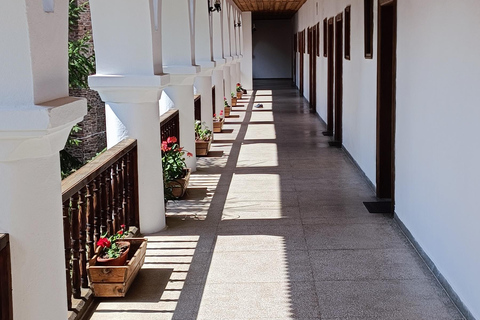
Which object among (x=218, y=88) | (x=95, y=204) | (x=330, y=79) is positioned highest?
(x=330, y=79)

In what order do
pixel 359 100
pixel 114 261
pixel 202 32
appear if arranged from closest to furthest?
pixel 114 261 → pixel 359 100 → pixel 202 32

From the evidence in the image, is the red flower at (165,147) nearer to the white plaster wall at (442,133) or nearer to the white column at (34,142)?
the white plaster wall at (442,133)

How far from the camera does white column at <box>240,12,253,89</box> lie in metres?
31.0

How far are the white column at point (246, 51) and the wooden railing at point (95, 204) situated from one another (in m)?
24.5

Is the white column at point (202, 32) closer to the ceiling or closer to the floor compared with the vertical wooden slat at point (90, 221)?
closer to the ceiling

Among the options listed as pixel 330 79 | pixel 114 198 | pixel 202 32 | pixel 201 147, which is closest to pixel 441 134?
pixel 114 198

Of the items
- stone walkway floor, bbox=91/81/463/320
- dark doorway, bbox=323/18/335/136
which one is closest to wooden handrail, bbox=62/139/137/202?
stone walkway floor, bbox=91/81/463/320

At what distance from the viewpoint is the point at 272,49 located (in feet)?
130

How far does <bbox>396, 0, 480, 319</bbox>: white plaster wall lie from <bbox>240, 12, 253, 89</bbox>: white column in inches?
954

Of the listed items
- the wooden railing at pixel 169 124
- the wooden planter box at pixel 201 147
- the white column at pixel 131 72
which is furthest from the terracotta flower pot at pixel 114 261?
the wooden planter box at pixel 201 147

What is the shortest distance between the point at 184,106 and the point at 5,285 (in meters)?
7.02

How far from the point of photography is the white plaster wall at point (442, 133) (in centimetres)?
460

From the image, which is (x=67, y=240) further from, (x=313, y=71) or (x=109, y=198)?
(x=313, y=71)

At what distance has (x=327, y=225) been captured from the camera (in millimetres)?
7309
